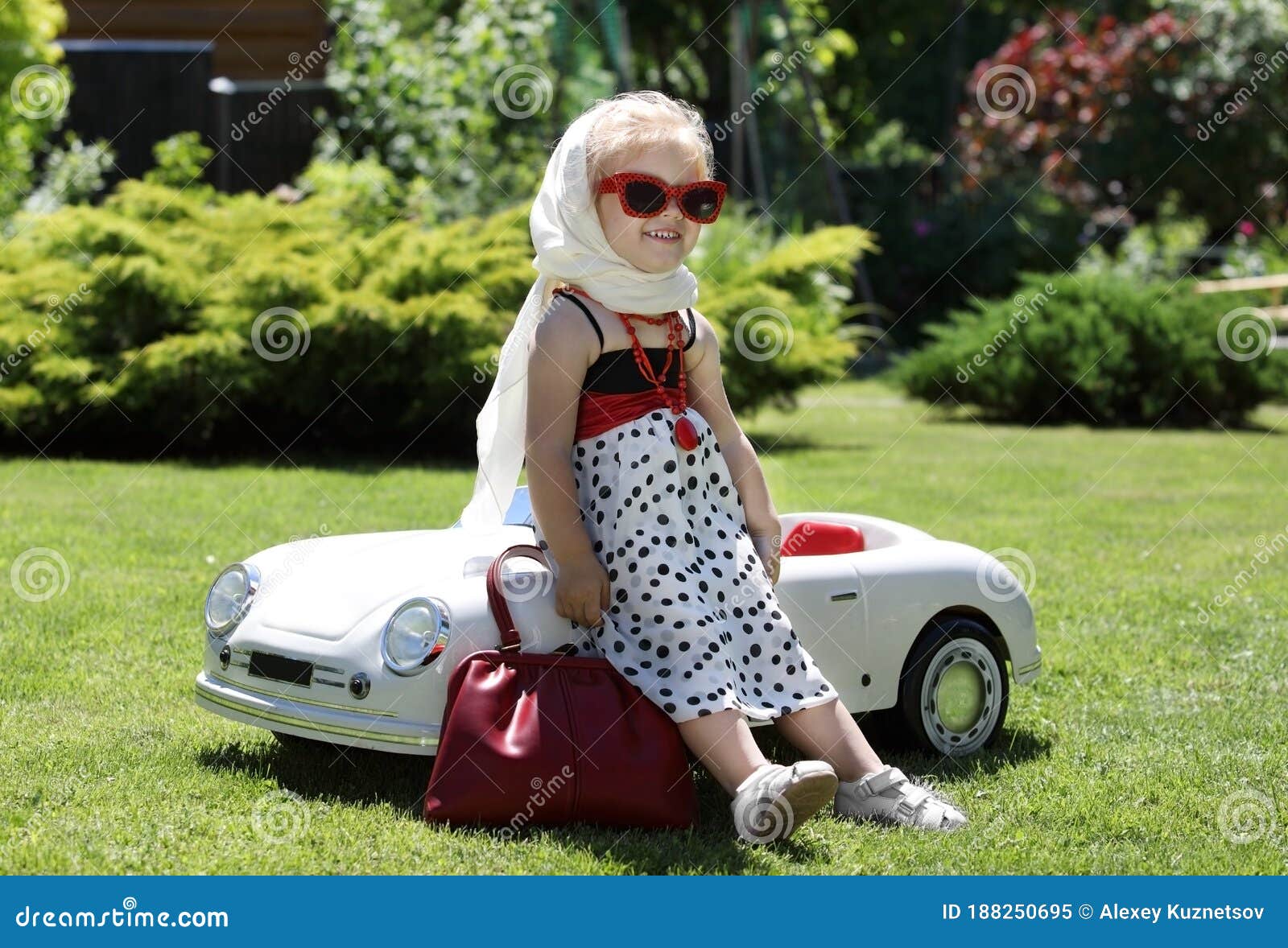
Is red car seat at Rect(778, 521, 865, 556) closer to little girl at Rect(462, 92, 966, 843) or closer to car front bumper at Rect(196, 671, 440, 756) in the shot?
little girl at Rect(462, 92, 966, 843)

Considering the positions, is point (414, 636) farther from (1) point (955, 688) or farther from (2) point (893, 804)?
(1) point (955, 688)

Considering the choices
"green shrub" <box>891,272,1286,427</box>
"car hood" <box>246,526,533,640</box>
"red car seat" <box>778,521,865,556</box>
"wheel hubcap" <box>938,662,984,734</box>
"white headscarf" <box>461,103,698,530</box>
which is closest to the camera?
"car hood" <box>246,526,533,640</box>

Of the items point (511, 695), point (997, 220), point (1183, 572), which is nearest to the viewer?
point (511, 695)

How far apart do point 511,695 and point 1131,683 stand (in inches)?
92.5

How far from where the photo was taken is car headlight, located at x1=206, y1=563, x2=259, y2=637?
360 cm

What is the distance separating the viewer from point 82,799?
11.1ft

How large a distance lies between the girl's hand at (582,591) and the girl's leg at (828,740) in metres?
0.50

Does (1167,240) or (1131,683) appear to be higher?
(1167,240)

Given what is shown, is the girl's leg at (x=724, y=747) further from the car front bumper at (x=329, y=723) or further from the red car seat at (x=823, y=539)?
the red car seat at (x=823, y=539)

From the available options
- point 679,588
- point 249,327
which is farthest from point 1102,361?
point 679,588

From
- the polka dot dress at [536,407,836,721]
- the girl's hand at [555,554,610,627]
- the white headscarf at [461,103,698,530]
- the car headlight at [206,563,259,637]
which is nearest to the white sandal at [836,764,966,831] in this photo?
the polka dot dress at [536,407,836,721]

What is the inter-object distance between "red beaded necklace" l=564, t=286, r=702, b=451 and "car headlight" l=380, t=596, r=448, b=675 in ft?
2.19

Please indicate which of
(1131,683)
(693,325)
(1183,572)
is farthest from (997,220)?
(693,325)
